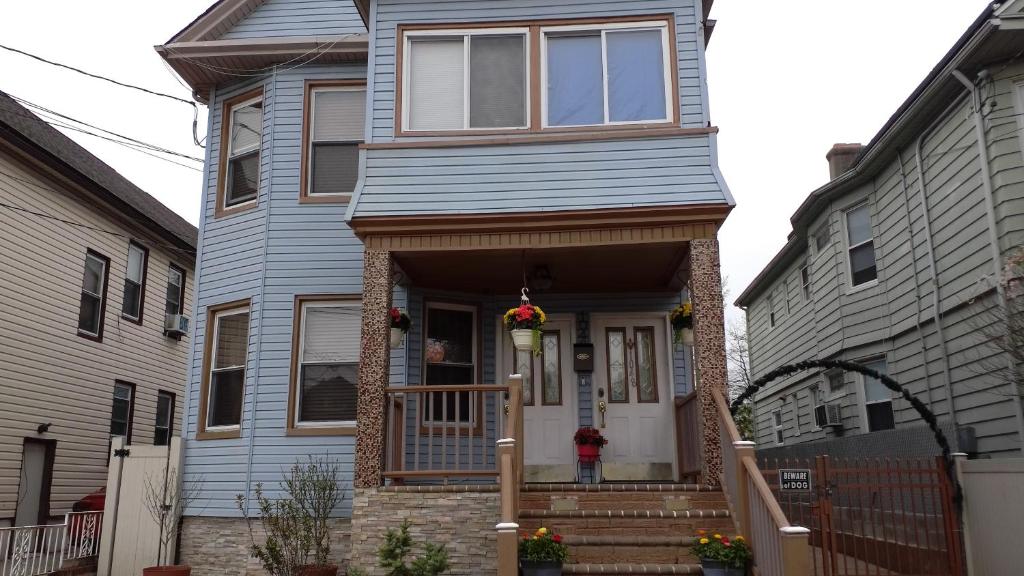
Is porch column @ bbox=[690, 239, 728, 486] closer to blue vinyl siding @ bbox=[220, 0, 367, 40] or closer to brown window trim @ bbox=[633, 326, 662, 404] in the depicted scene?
brown window trim @ bbox=[633, 326, 662, 404]

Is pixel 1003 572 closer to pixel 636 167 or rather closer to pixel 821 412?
pixel 636 167

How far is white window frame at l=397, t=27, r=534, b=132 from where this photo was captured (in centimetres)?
947

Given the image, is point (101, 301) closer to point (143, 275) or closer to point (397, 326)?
point (143, 275)

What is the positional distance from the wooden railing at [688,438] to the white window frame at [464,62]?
12.0 ft

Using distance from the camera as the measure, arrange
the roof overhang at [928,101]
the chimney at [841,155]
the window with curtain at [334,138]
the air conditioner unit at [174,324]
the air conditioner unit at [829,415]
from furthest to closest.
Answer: the air conditioner unit at [174,324] < the chimney at [841,155] < the air conditioner unit at [829,415] < the window with curtain at [334,138] < the roof overhang at [928,101]

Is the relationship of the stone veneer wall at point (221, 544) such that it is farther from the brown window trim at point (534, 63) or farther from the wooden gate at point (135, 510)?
the brown window trim at point (534, 63)

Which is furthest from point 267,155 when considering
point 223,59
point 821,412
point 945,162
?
point 821,412

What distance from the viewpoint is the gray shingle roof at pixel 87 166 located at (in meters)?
13.4

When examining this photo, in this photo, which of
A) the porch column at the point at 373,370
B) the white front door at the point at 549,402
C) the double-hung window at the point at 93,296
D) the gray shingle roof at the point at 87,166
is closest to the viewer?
the porch column at the point at 373,370

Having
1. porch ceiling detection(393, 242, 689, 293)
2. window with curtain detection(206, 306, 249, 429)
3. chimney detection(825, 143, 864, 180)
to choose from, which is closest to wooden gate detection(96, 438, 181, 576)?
window with curtain detection(206, 306, 249, 429)

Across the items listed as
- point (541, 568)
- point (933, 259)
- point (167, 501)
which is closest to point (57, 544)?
point (167, 501)

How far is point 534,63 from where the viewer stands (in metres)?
9.52

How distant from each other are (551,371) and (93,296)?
9.14 meters

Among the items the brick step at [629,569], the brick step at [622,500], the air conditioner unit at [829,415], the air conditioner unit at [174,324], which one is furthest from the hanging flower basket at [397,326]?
the air conditioner unit at [174,324]
